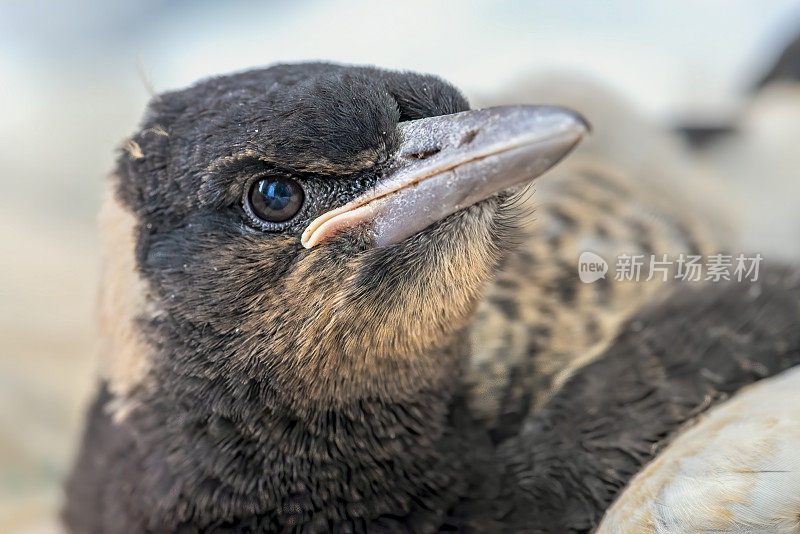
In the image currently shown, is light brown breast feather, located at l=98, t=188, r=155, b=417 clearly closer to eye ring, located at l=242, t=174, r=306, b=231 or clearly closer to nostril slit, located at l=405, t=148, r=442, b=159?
eye ring, located at l=242, t=174, r=306, b=231

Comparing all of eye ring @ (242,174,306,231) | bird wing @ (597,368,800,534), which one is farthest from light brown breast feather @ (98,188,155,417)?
bird wing @ (597,368,800,534)

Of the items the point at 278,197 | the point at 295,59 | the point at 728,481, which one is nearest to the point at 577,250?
the point at 728,481

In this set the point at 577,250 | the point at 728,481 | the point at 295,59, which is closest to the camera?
the point at 728,481

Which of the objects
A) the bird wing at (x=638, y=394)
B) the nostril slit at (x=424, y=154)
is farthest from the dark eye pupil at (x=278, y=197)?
the bird wing at (x=638, y=394)

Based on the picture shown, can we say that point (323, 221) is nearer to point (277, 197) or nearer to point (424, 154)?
point (277, 197)

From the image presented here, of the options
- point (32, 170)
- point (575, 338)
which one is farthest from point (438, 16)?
point (575, 338)
